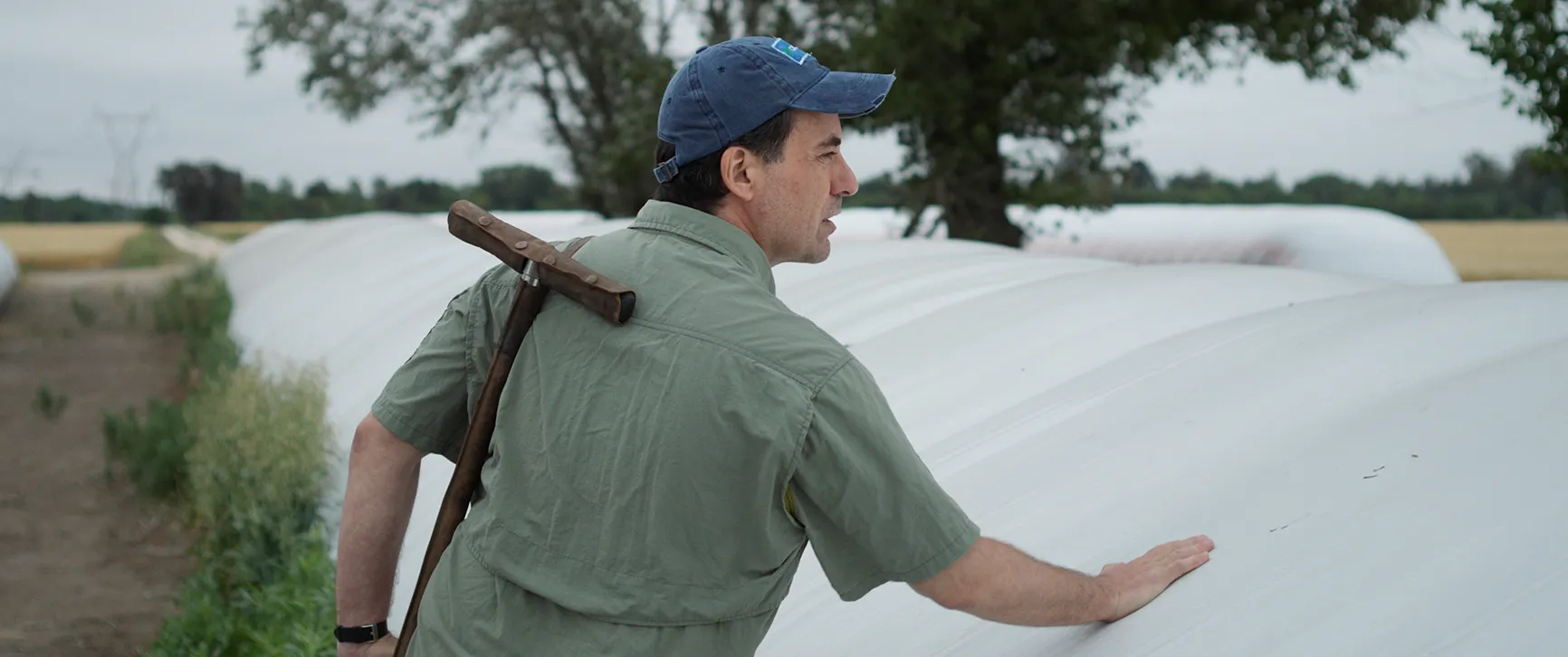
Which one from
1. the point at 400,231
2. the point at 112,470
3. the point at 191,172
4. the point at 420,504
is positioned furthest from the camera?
the point at 191,172

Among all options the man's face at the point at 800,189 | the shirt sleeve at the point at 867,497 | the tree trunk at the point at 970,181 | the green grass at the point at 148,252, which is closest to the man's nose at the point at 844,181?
the man's face at the point at 800,189

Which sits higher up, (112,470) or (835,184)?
(835,184)

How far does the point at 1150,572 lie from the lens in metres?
2.07

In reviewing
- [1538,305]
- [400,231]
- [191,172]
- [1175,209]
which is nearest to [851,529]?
[1538,305]

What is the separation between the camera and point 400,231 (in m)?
12.7

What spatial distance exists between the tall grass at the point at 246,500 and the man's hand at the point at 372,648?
1668 mm

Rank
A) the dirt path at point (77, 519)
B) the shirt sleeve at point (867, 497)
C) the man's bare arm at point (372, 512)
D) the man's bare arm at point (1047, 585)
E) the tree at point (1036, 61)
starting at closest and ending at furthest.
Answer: the shirt sleeve at point (867, 497), the man's bare arm at point (1047, 585), the man's bare arm at point (372, 512), the dirt path at point (77, 519), the tree at point (1036, 61)

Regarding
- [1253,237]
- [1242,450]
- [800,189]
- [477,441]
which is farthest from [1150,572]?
[1253,237]

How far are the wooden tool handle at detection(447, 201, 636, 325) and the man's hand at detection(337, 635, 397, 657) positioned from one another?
2.22 ft

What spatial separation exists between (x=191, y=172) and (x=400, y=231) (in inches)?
1412

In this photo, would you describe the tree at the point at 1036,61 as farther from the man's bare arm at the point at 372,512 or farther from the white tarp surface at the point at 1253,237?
the man's bare arm at the point at 372,512

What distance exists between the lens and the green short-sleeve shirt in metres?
1.57

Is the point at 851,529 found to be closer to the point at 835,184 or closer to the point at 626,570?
the point at 626,570

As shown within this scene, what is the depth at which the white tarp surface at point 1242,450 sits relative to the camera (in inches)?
72.7
